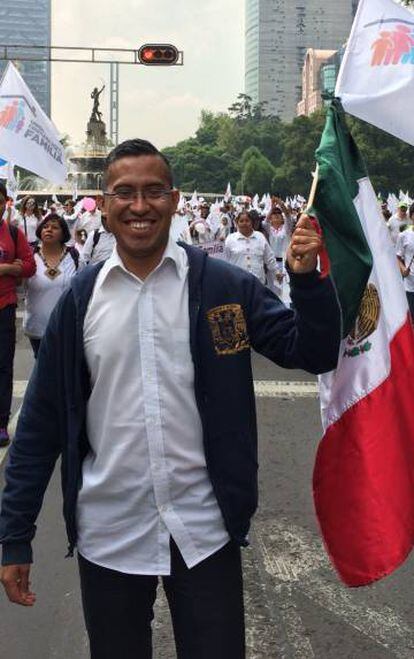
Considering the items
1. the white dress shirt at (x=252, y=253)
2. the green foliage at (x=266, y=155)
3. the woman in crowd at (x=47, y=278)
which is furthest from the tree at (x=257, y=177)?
the woman in crowd at (x=47, y=278)

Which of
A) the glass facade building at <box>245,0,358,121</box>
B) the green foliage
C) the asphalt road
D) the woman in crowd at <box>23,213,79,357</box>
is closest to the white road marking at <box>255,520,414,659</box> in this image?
the asphalt road

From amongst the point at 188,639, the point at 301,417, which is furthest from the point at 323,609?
the point at 301,417

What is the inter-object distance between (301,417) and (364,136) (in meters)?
46.5

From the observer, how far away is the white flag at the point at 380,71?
3.39m

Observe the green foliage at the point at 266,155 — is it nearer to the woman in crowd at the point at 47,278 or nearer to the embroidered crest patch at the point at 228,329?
the woman in crowd at the point at 47,278

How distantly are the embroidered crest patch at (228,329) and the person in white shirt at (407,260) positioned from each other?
6.74 m

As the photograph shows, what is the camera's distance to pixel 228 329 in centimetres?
212

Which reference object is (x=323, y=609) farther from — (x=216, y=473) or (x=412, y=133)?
(x=412, y=133)

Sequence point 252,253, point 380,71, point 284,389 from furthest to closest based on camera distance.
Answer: point 252,253
point 284,389
point 380,71

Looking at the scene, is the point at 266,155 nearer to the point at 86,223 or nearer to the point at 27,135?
the point at 86,223

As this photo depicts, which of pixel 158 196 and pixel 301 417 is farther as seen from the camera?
pixel 301 417

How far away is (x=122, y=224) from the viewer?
2.16m

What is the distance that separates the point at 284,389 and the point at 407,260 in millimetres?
2217

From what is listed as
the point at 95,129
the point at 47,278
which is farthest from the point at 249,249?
the point at 95,129
